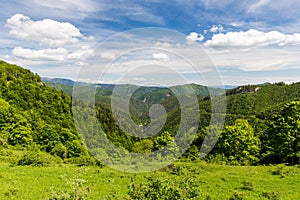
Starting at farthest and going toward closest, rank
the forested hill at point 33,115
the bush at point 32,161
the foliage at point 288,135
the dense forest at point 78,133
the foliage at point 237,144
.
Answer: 1. the forested hill at point 33,115
2. the foliage at point 237,144
3. the dense forest at point 78,133
4. the foliage at point 288,135
5. the bush at point 32,161

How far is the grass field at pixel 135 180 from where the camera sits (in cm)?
1784

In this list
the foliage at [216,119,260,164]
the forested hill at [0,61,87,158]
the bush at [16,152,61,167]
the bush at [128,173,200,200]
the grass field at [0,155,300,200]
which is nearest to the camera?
the bush at [128,173,200,200]

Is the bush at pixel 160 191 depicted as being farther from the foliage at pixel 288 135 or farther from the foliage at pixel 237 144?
the foliage at pixel 237 144

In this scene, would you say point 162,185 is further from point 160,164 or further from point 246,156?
point 246,156

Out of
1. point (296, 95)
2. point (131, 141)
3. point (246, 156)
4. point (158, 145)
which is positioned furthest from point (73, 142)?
point (296, 95)

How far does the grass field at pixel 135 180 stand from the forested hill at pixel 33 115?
23.9 m

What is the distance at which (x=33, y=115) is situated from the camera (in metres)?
82.8

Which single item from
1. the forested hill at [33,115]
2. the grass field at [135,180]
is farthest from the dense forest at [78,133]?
the grass field at [135,180]

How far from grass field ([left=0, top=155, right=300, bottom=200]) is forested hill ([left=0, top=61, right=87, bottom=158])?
23.9 meters

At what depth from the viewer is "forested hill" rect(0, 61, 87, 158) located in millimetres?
55031

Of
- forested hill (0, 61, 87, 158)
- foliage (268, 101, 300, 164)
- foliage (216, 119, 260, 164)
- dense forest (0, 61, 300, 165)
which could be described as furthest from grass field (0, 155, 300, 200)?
forested hill (0, 61, 87, 158)

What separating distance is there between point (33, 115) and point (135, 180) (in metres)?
70.9

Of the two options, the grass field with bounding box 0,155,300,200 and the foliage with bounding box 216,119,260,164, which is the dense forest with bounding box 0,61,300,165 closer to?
the foliage with bounding box 216,119,260,164

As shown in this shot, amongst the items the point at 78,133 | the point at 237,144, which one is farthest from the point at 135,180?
the point at 237,144
